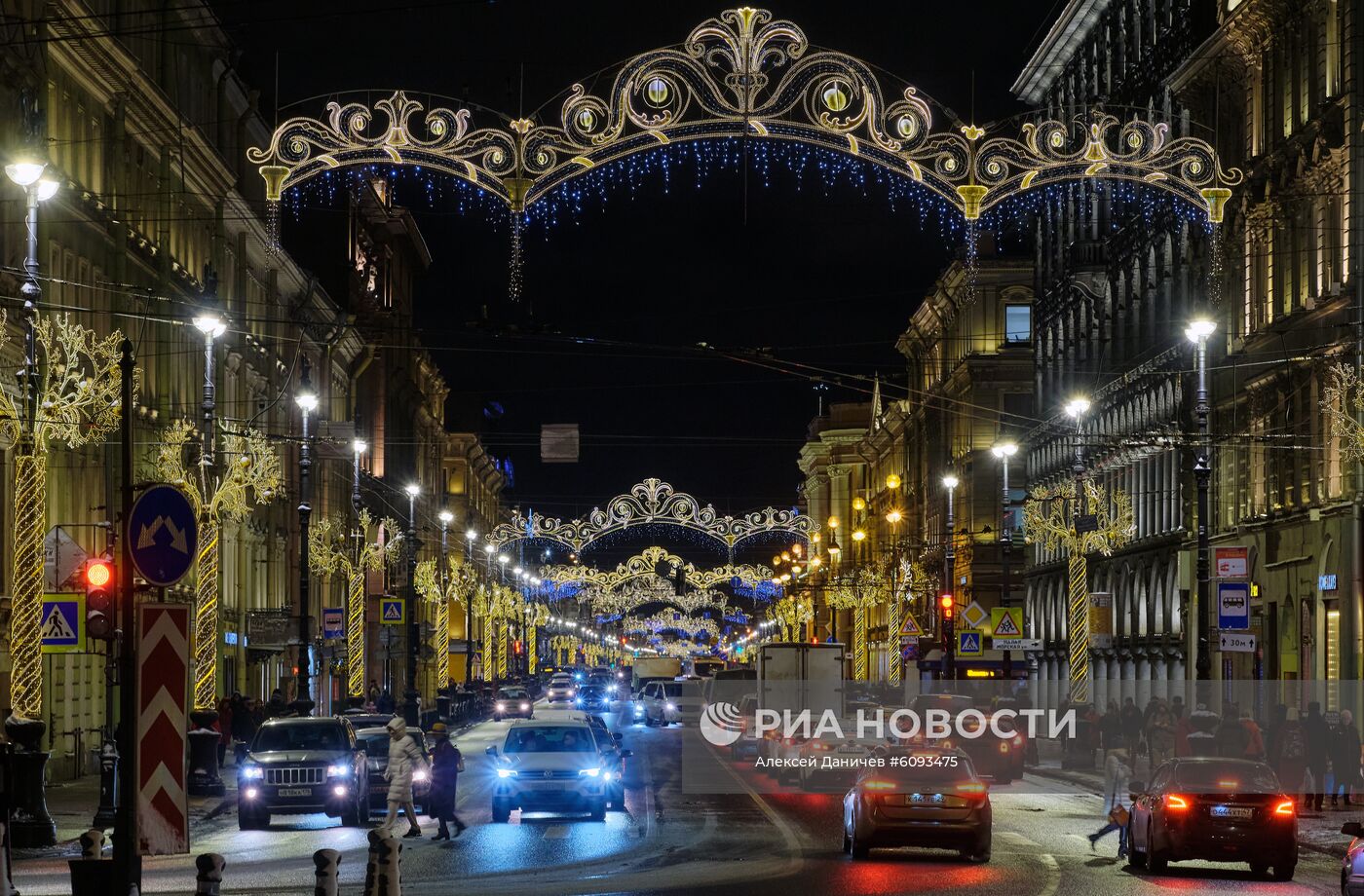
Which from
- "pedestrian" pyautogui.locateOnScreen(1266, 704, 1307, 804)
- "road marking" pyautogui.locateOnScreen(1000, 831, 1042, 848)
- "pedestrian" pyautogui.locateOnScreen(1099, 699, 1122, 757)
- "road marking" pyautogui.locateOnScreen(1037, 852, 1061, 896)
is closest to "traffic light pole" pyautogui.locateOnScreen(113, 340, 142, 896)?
"road marking" pyautogui.locateOnScreen(1037, 852, 1061, 896)

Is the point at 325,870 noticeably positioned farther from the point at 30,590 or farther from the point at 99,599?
the point at 30,590

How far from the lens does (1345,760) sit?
3619 centimetres

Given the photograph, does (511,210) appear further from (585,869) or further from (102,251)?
(102,251)

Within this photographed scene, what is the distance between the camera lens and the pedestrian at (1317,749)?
35.6m

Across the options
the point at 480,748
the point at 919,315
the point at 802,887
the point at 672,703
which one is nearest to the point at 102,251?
the point at 480,748

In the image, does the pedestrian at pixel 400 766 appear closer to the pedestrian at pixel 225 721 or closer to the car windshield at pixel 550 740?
the car windshield at pixel 550 740

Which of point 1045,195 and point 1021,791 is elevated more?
point 1045,195

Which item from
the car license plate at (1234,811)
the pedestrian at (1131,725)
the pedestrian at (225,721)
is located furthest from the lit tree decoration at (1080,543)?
the car license plate at (1234,811)

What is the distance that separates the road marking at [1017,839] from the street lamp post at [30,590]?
1227 centimetres

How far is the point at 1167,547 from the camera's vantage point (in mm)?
66562

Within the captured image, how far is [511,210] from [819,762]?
1914 centimetres

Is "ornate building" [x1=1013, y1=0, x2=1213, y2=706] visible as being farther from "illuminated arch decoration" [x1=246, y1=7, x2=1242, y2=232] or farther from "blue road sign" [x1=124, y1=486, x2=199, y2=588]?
"blue road sign" [x1=124, y1=486, x2=199, y2=588]

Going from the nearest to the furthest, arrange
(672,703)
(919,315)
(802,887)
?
1. (802,887)
2. (672,703)
3. (919,315)

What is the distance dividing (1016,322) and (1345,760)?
2711 inches
